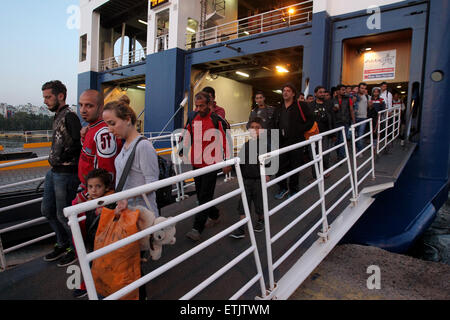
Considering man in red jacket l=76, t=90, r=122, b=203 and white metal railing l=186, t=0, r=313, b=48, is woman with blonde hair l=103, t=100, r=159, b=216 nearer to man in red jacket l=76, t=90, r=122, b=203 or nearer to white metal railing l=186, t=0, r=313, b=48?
man in red jacket l=76, t=90, r=122, b=203

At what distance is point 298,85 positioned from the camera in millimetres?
15758

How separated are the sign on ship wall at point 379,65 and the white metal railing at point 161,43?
932cm

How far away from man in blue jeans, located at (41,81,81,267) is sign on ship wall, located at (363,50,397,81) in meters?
9.11

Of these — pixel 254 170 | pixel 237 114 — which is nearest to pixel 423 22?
pixel 254 170

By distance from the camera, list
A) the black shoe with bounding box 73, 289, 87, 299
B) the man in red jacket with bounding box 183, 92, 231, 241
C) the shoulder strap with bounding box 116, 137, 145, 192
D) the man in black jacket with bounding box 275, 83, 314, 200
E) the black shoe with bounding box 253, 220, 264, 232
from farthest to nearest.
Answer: the man in black jacket with bounding box 275, 83, 314, 200 → the black shoe with bounding box 253, 220, 264, 232 → the man in red jacket with bounding box 183, 92, 231, 241 → the black shoe with bounding box 73, 289, 87, 299 → the shoulder strap with bounding box 116, 137, 145, 192

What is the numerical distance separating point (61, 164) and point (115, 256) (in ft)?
4.86

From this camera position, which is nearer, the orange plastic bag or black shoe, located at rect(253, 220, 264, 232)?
the orange plastic bag

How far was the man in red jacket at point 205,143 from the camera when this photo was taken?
307cm

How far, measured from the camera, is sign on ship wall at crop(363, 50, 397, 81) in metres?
8.59

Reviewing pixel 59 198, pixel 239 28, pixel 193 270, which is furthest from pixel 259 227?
pixel 239 28

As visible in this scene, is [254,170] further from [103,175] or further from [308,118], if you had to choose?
[103,175]

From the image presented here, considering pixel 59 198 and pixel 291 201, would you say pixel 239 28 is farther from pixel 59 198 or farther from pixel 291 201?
pixel 59 198

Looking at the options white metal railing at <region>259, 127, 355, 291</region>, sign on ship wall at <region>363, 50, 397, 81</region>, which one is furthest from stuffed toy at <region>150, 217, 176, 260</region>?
sign on ship wall at <region>363, 50, 397, 81</region>
